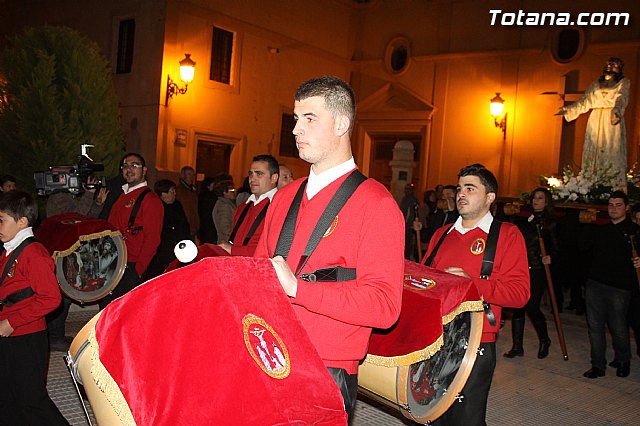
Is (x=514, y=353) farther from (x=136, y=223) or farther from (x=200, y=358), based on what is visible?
(x=200, y=358)

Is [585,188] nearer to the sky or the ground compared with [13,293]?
nearer to the sky

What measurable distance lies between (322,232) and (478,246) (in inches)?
83.5

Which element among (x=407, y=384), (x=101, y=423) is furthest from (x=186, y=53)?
(x=101, y=423)

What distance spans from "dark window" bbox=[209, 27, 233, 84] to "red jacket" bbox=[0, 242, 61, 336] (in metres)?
14.8

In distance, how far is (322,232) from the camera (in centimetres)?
238

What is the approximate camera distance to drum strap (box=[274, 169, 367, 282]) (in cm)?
233

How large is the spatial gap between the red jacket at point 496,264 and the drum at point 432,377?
0.28 meters

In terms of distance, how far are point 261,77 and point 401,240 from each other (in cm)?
1789

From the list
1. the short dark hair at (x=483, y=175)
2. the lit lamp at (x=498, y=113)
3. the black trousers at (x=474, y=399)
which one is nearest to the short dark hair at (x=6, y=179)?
the short dark hair at (x=483, y=175)

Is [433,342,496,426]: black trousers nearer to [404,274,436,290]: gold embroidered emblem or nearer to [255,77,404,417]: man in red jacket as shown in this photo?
[404,274,436,290]: gold embroidered emblem

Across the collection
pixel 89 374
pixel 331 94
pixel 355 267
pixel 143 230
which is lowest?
pixel 89 374

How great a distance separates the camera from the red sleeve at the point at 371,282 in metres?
2.16

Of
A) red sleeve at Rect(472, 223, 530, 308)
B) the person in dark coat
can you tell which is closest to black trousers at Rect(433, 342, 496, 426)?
red sleeve at Rect(472, 223, 530, 308)
